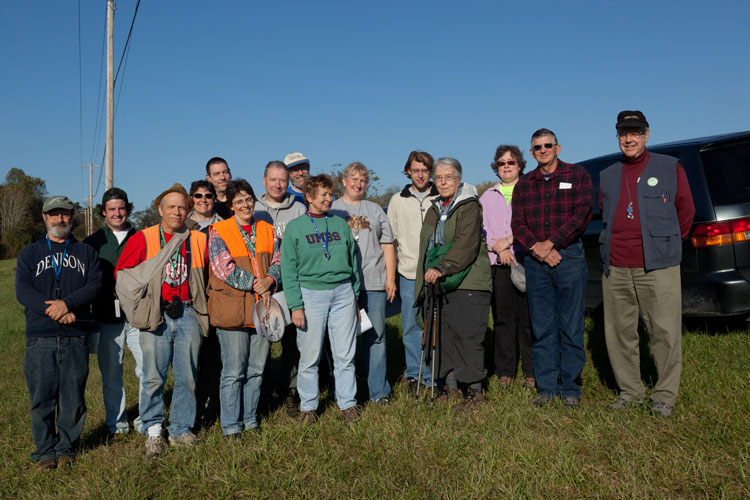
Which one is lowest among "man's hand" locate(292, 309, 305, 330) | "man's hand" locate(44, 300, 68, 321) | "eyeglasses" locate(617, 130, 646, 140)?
"man's hand" locate(292, 309, 305, 330)

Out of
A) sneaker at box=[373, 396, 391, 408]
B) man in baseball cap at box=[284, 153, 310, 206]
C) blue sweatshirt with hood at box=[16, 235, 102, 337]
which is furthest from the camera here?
man in baseball cap at box=[284, 153, 310, 206]

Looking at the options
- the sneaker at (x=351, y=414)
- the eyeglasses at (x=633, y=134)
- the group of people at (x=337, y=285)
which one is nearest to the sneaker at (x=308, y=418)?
the group of people at (x=337, y=285)

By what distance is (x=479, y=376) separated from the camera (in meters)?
4.71

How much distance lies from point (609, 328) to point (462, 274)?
4.32ft

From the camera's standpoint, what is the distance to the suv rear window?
4.86 m

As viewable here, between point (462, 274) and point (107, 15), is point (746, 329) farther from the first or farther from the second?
point (107, 15)

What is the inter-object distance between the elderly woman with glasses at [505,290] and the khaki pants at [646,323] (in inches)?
38.5

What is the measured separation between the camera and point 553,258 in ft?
15.1

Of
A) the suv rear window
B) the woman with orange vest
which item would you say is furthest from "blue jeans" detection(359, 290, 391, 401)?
the suv rear window

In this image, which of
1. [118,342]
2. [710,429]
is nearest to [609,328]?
[710,429]

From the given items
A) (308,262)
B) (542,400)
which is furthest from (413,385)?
(308,262)

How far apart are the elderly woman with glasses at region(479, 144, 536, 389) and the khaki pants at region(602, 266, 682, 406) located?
978 millimetres

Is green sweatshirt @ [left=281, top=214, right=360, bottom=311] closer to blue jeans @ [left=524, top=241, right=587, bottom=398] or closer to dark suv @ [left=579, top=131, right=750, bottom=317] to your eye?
blue jeans @ [left=524, top=241, right=587, bottom=398]

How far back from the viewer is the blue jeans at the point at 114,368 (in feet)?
15.8
